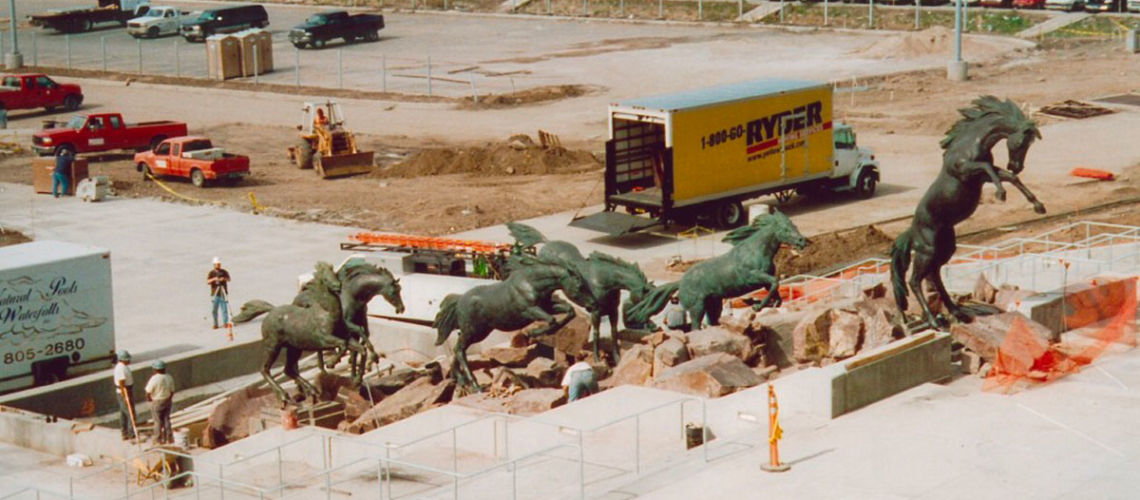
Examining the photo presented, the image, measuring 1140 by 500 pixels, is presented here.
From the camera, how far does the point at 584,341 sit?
96.0 ft

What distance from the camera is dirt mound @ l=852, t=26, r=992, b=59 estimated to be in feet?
244

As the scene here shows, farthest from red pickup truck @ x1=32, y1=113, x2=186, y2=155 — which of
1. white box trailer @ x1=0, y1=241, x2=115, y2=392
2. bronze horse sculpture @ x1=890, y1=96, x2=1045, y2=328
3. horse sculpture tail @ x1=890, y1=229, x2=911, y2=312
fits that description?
bronze horse sculpture @ x1=890, y1=96, x2=1045, y2=328

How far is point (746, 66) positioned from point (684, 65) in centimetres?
268

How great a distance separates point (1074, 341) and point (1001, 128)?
3.29m

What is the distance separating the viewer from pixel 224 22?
302ft

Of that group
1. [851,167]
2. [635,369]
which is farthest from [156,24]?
[635,369]

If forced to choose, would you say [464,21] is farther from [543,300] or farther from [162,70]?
[543,300]

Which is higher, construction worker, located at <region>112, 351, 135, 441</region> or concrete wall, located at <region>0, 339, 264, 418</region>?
construction worker, located at <region>112, 351, 135, 441</region>

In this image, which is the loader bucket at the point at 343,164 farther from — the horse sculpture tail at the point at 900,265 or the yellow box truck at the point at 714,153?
the horse sculpture tail at the point at 900,265

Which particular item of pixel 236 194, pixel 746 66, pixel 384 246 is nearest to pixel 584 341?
pixel 384 246

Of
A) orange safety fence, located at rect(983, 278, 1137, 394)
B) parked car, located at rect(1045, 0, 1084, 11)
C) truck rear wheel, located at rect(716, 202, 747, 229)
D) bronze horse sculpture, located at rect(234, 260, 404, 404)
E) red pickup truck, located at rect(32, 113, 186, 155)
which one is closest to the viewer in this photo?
orange safety fence, located at rect(983, 278, 1137, 394)

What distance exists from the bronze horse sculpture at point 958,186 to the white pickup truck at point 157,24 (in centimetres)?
7057

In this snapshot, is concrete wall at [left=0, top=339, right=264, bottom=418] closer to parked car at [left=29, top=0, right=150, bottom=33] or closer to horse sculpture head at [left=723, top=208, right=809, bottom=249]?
horse sculpture head at [left=723, top=208, right=809, bottom=249]

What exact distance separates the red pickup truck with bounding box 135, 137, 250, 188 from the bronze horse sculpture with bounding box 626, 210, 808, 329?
2513 cm
